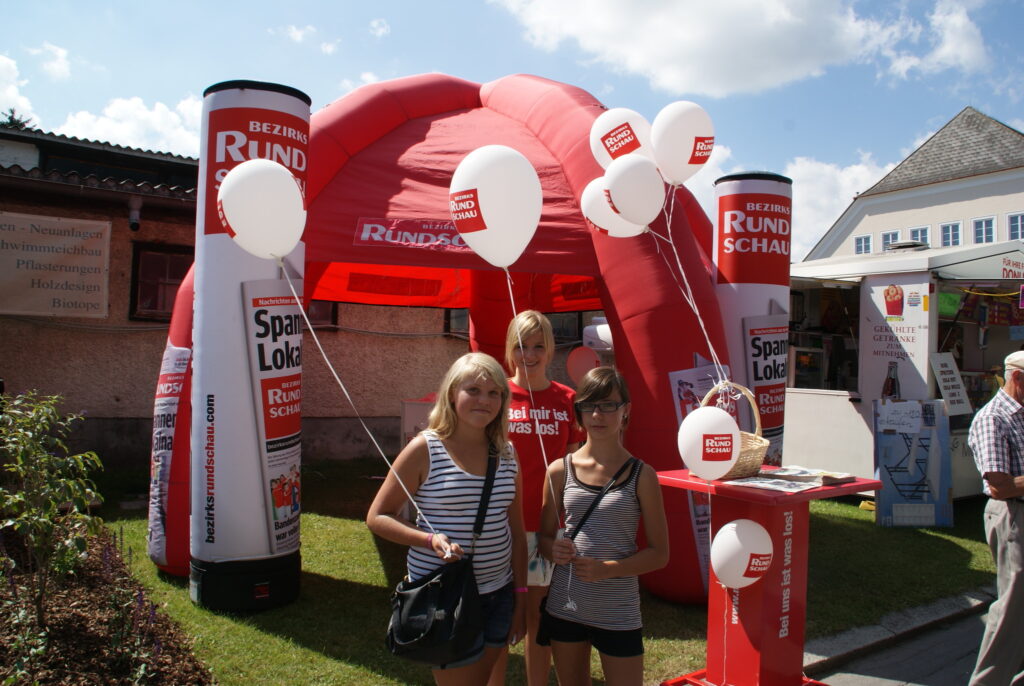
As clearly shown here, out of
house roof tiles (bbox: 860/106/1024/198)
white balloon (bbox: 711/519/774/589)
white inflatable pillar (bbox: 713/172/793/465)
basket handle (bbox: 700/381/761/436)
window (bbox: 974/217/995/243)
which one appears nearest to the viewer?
white balloon (bbox: 711/519/774/589)

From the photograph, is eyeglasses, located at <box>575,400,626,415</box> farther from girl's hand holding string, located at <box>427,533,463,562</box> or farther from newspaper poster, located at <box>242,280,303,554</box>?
A: newspaper poster, located at <box>242,280,303,554</box>

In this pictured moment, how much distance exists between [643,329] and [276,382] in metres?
2.33

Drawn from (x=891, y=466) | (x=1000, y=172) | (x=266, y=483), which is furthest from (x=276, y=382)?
(x=1000, y=172)

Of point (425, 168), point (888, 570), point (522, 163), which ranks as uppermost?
point (425, 168)

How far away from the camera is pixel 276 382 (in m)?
4.04

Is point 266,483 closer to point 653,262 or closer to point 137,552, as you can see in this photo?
point 137,552

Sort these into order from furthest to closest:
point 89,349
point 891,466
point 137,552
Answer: point 89,349
point 891,466
point 137,552

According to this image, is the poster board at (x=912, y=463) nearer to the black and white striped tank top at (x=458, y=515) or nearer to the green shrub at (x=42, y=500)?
the black and white striped tank top at (x=458, y=515)

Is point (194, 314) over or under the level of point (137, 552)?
over

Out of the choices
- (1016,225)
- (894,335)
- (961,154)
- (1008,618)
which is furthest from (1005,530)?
(961,154)

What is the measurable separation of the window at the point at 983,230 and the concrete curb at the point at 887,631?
1903cm

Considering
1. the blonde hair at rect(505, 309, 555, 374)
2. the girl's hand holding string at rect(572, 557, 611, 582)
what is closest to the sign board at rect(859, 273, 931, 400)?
the blonde hair at rect(505, 309, 555, 374)

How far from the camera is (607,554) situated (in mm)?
2436

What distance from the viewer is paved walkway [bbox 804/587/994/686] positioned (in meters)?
3.72
